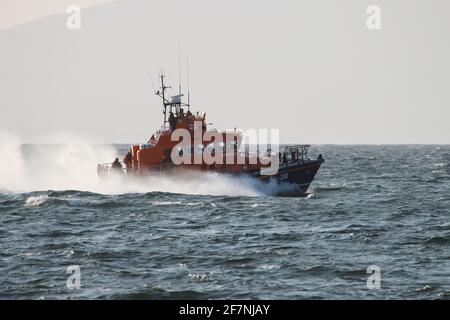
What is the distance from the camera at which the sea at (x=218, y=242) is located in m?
17.8

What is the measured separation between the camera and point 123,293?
17125mm

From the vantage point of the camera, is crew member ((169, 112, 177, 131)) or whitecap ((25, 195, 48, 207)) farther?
crew member ((169, 112, 177, 131))

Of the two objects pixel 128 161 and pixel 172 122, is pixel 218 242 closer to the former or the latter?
pixel 172 122

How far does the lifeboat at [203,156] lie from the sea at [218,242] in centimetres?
71

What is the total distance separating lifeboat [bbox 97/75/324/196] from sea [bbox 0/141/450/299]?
0.71 meters

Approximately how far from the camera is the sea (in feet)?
58.3

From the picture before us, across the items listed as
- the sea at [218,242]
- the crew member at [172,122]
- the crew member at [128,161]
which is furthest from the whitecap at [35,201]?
the crew member at [172,122]

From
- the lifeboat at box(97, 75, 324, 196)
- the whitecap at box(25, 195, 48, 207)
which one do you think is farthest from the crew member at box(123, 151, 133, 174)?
the whitecap at box(25, 195, 48, 207)

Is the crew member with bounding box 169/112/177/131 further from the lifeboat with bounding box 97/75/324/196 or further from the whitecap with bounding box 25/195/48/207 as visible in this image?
the whitecap with bounding box 25/195/48/207

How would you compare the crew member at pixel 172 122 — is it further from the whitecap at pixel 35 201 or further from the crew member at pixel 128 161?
the whitecap at pixel 35 201

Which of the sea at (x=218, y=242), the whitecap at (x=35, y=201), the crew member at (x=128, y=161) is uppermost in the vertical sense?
the crew member at (x=128, y=161)

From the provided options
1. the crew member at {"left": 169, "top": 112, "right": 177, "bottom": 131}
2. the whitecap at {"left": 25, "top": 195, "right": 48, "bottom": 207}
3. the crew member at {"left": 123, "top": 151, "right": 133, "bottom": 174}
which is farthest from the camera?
the crew member at {"left": 123, "top": 151, "right": 133, "bottom": 174}

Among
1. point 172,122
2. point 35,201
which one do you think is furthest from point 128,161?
point 35,201
